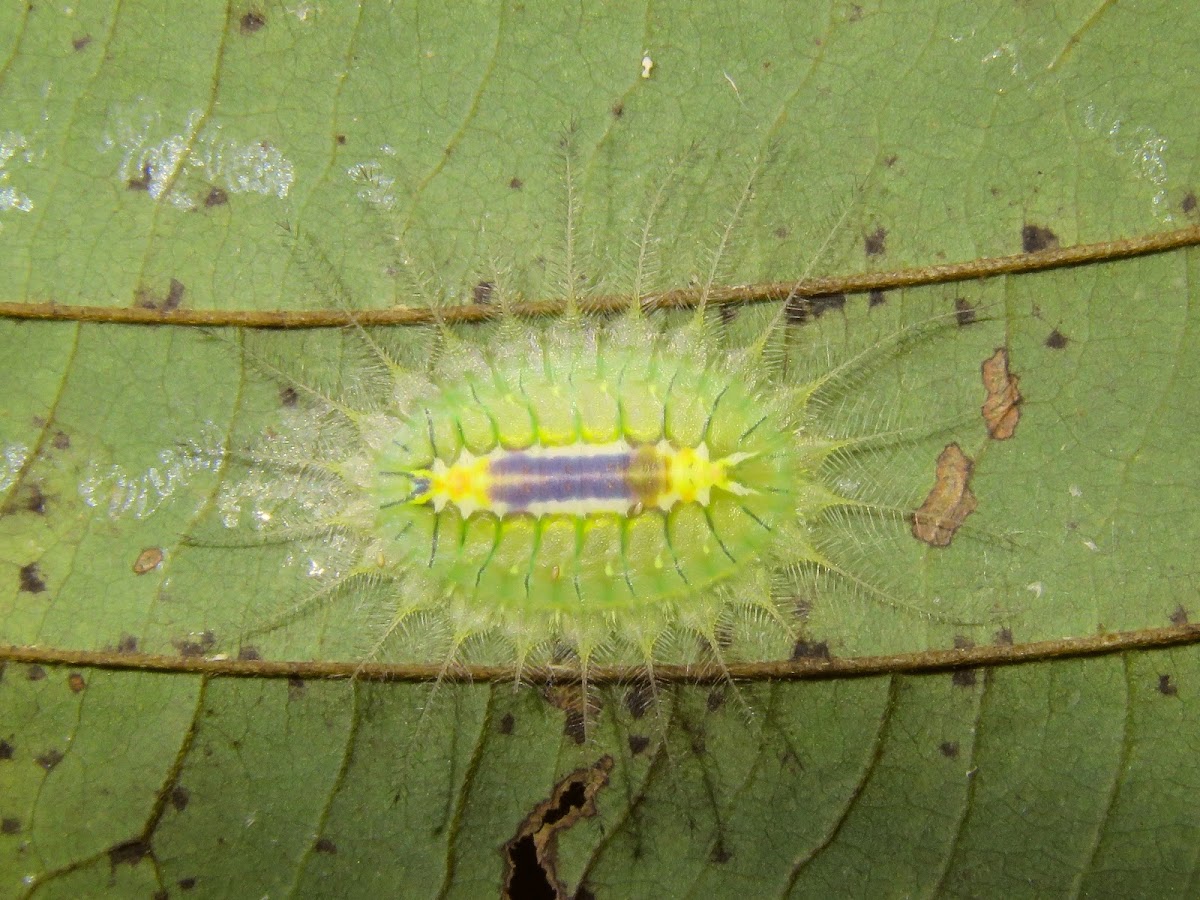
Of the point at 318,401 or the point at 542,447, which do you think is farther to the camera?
the point at 318,401

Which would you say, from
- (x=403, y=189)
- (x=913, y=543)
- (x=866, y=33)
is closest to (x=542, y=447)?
(x=403, y=189)

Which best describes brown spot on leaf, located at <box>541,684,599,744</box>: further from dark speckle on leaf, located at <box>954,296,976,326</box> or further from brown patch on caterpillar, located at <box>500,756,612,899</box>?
dark speckle on leaf, located at <box>954,296,976,326</box>

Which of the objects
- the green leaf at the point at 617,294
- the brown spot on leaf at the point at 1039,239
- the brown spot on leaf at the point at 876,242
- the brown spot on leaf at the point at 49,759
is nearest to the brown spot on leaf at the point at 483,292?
the green leaf at the point at 617,294

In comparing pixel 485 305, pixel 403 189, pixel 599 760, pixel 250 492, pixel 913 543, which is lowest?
pixel 599 760

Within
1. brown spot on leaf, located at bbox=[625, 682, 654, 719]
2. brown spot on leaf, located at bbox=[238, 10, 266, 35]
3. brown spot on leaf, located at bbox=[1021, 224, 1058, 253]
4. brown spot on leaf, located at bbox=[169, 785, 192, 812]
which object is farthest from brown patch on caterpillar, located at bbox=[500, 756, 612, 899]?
brown spot on leaf, located at bbox=[238, 10, 266, 35]

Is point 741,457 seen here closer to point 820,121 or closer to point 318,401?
point 820,121

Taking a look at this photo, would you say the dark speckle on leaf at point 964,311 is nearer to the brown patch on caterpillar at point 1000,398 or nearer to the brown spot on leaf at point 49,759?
the brown patch on caterpillar at point 1000,398
